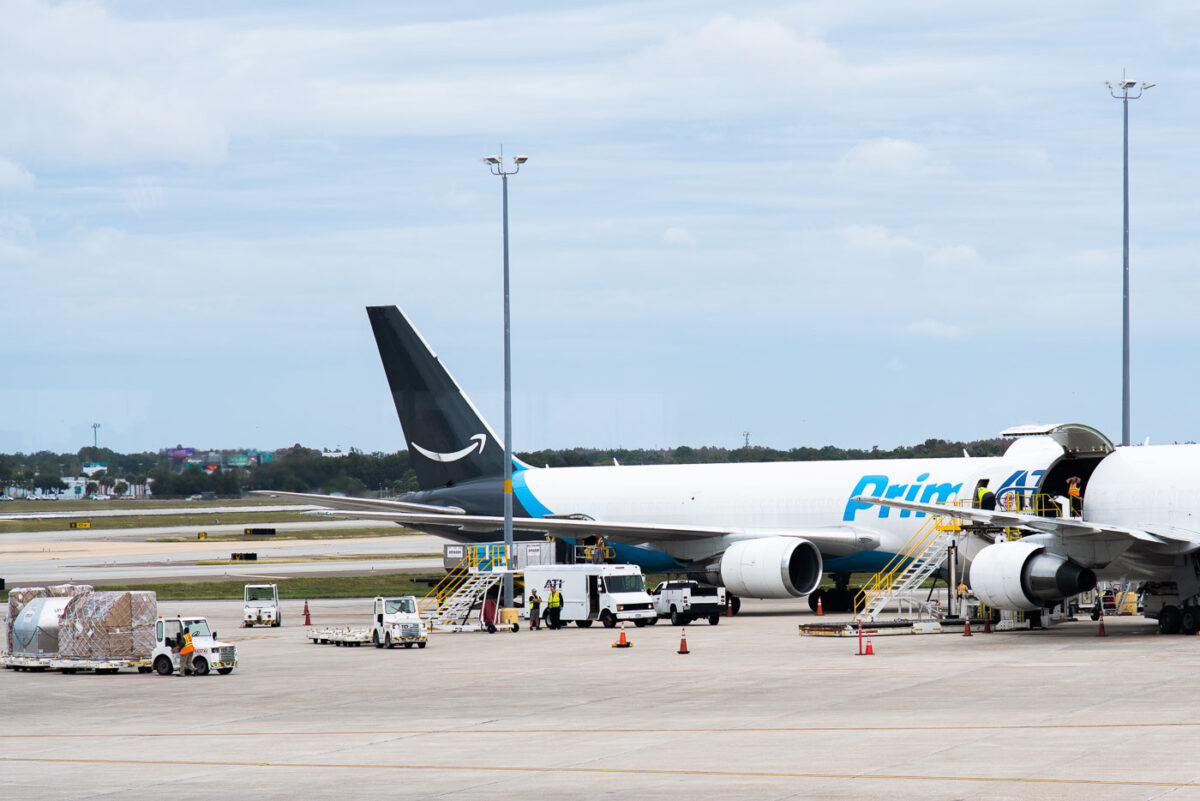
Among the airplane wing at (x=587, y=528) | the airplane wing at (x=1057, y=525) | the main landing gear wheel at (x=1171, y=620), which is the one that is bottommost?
the main landing gear wheel at (x=1171, y=620)

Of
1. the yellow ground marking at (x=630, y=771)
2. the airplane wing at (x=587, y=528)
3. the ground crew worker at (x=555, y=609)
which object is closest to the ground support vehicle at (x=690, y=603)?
the ground crew worker at (x=555, y=609)

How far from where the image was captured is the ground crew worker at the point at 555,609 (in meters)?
44.9

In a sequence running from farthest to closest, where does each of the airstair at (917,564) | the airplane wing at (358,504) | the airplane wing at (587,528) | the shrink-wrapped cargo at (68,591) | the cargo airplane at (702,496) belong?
the airplane wing at (358,504), the airplane wing at (587,528), the cargo airplane at (702,496), the airstair at (917,564), the shrink-wrapped cargo at (68,591)

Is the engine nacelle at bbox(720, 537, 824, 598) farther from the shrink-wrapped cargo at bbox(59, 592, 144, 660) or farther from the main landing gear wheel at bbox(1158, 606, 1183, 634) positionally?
the shrink-wrapped cargo at bbox(59, 592, 144, 660)

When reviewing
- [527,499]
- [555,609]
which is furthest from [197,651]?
[527,499]

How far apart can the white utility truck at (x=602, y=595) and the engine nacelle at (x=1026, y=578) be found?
10.9 metres

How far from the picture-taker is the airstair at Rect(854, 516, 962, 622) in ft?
134

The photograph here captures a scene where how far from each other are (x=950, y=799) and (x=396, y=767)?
733 centimetres

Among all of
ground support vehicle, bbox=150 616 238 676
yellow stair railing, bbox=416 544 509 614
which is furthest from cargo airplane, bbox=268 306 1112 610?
ground support vehicle, bbox=150 616 238 676

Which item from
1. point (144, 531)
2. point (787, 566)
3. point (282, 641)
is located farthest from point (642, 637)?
point (144, 531)

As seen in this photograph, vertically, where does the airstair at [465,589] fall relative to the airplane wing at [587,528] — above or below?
below

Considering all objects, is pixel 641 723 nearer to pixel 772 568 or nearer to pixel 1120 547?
pixel 1120 547

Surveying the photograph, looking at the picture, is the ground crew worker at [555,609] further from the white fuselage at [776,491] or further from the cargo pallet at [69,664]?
the cargo pallet at [69,664]

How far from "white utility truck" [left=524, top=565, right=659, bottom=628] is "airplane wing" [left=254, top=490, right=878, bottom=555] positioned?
405cm
